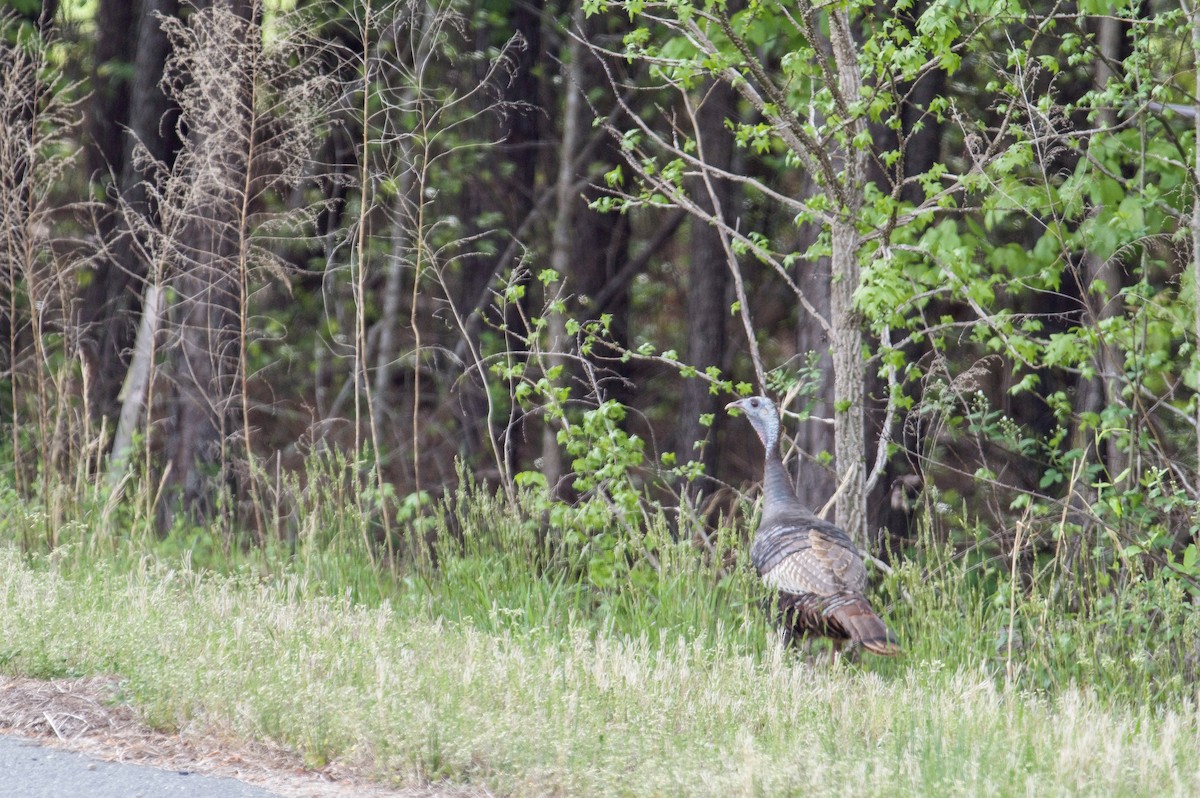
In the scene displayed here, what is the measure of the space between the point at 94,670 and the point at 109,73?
10.6m

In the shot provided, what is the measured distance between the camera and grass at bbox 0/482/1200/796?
179 inches

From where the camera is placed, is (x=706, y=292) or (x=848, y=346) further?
(x=706, y=292)

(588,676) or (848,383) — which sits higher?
(848,383)

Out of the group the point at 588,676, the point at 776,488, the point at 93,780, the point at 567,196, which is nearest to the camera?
the point at 93,780

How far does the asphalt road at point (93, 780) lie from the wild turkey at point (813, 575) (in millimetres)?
2945

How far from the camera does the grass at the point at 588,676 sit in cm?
455

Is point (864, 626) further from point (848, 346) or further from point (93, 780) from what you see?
point (93, 780)

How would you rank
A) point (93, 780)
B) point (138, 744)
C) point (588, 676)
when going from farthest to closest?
point (588, 676)
point (138, 744)
point (93, 780)

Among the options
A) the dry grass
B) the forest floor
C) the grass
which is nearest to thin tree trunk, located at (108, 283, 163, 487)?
the grass

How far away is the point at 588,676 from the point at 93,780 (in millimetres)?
1933

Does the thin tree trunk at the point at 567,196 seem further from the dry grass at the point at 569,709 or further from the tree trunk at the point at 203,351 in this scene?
the dry grass at the point at 569,709

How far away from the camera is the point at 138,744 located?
507 centimetres

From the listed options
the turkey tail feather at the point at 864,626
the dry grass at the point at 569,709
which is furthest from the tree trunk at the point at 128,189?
the turkey tail feather at the point at 864,626

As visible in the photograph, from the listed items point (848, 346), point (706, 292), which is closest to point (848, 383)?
point (848, 346)
